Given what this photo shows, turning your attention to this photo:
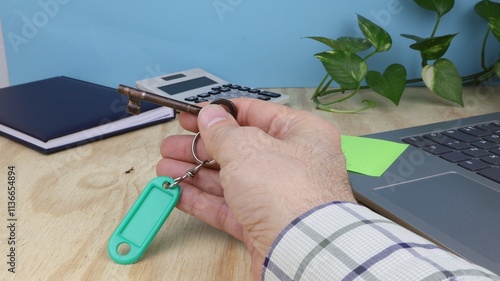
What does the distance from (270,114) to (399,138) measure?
0.25m

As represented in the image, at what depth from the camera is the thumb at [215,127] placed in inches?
20.2

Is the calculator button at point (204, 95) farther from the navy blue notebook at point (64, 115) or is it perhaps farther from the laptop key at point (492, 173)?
the laptop key at point (492, 173)

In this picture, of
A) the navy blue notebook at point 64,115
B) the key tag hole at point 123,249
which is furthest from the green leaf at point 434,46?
the key tag hole at point 123,249

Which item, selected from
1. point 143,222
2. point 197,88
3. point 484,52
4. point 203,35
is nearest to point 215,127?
point 143,222

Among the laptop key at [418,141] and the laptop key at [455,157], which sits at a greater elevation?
the laptop key at [455,157]

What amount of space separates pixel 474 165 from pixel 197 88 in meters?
0.51

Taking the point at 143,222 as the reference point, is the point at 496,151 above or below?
above

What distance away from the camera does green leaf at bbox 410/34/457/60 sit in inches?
38.9

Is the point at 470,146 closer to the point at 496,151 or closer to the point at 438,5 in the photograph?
the point at 496,151

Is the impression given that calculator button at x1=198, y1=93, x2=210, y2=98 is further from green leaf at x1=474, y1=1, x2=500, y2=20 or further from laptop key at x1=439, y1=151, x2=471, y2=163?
green leaf at x1=474, y1=1, x2=500, y2=20

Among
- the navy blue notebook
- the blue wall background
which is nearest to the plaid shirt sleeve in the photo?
the navy blue notebook

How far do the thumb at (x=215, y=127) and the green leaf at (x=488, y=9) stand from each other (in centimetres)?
71

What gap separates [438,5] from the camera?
1.04 metres

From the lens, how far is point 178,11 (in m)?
1.04
